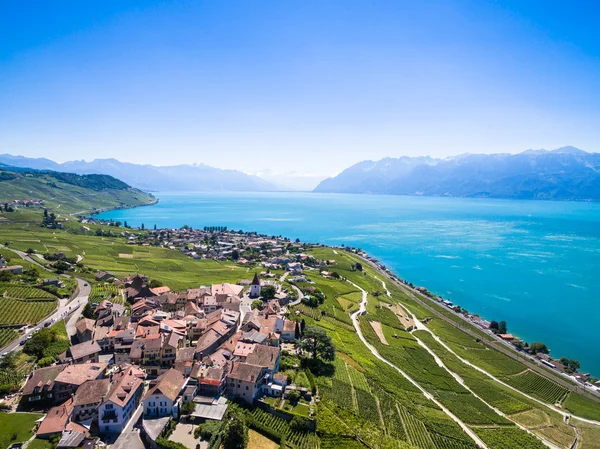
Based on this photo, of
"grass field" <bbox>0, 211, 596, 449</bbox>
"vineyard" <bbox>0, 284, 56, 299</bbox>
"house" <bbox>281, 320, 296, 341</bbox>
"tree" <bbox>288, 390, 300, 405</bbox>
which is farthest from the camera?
"vineyard" <bbox>0, 284, 56, 299</bbox>

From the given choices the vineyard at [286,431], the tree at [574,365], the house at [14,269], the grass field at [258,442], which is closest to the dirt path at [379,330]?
the tree at [574,365]

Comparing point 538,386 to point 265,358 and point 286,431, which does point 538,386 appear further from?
point 265,358

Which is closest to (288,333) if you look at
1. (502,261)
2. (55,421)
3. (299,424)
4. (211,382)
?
(211,382)

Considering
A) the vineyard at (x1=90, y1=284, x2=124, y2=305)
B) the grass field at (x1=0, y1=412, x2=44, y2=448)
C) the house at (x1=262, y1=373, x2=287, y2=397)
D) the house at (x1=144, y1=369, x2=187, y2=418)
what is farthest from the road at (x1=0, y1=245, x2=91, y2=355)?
the house at (x1=262, y1=373, x2=287, y2=397)

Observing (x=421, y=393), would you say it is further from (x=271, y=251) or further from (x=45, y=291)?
(x=271, y=251)

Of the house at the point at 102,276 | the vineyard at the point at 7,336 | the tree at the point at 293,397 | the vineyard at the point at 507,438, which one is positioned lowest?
the vineyard at the point at 507,438

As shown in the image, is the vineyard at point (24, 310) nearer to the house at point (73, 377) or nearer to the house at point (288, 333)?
the house at point (73, 377)

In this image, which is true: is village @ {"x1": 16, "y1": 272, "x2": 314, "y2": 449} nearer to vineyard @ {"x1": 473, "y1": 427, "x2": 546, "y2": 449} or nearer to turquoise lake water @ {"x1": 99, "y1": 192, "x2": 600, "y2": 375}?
vineyard @ {"x1": 473, "y1": 427, "x2": 546, "y2": 449}
